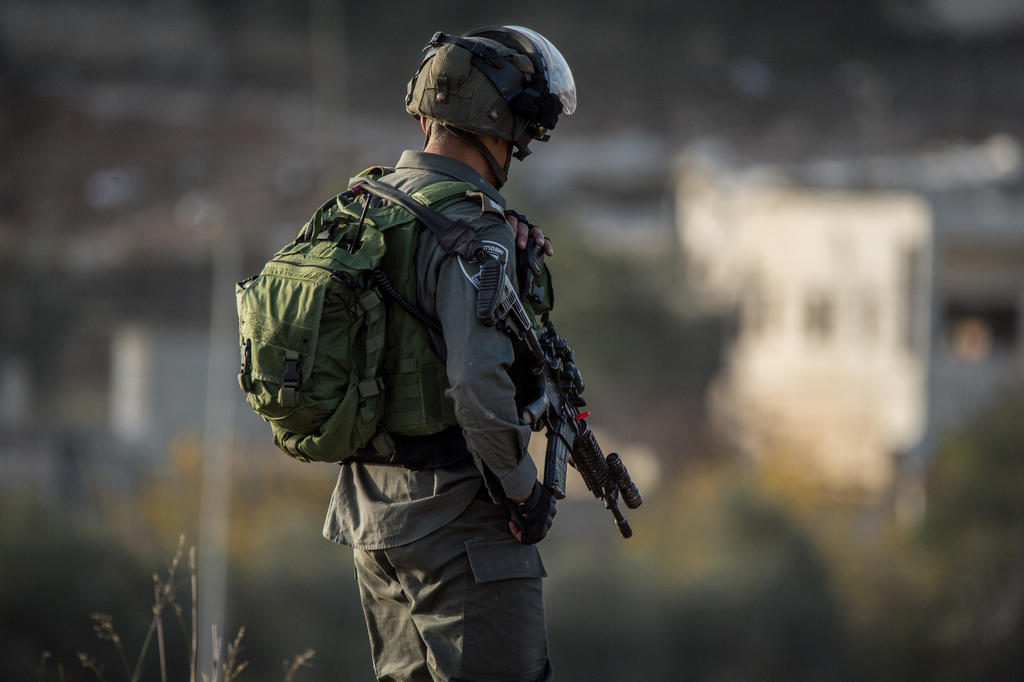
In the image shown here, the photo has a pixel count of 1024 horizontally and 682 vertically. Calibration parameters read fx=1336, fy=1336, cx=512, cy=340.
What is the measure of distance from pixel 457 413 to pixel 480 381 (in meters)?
0.09

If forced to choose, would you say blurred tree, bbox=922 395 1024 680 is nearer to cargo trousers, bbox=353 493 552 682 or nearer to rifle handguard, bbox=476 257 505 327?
cargo trousers, bbox=353 493 552 682

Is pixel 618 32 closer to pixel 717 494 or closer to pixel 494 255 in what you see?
pixel 717 494

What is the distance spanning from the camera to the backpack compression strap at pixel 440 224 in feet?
9.71

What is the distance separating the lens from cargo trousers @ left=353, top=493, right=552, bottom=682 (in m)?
3.00

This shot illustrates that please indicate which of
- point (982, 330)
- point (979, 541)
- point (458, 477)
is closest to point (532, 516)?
point (458, 477)

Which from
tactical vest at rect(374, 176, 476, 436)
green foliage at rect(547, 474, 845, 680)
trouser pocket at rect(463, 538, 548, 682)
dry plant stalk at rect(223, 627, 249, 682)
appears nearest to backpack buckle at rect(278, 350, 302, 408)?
tactical vest at rect(374, 176, 476, 436)

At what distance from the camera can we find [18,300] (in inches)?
2030

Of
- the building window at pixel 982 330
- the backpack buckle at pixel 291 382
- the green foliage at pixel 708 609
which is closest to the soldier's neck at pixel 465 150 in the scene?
the backpack buckle at pixel 291 382

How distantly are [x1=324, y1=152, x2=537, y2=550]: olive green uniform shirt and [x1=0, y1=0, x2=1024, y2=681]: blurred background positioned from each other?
20939 millimetres

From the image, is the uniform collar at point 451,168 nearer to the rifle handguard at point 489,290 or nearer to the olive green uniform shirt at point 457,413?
the olive green uniform shirt at point 457,413

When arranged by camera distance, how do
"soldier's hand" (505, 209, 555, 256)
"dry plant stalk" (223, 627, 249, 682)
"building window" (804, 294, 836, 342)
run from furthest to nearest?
"building window" (804, 294, 836, 342), "dry plant stalk" (223, 627, 249, 682), "soldier's hand" (505, 209, 555, 256)

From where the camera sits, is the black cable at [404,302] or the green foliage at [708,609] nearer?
the black cable at [404,302]

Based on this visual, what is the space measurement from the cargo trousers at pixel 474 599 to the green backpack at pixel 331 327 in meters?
0.26

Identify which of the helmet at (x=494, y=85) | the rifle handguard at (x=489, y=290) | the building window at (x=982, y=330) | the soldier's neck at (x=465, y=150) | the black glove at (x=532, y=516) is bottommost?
the black glove at (x=532, y=516)
